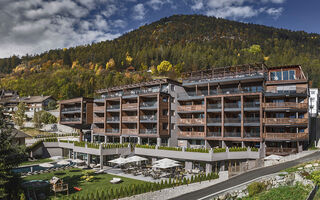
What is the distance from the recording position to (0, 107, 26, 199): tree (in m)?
23.4

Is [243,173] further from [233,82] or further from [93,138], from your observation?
[93,138]

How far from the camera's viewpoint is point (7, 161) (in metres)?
24.4

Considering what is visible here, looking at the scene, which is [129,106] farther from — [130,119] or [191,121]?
[191,121]

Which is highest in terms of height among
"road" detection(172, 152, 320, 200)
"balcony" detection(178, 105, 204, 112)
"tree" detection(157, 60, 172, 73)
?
"tree" detection(157, 60, 172, 73)

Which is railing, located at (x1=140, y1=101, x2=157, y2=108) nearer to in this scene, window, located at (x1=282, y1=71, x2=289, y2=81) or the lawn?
the lawn

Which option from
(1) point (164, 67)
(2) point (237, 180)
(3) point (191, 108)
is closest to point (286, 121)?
(2) point (237, 180)

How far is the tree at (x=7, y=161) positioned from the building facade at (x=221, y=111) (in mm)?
24952

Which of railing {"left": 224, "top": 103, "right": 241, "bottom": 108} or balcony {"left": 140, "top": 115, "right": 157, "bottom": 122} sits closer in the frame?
railing {"left": 224, "top": 103, "right": 241, "bottom": 108}

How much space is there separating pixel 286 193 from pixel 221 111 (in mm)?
20082

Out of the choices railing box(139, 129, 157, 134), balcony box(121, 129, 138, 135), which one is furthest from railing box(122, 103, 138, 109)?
railing box(139, 129, 157, 134)

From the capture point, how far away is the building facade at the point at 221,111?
39625mm

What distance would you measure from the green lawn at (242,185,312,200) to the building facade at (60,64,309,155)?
13.4 metres

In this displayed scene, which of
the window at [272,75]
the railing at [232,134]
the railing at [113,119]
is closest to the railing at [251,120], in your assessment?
the railing at [232,134]

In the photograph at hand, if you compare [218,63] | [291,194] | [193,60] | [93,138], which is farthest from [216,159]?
[193,60]
